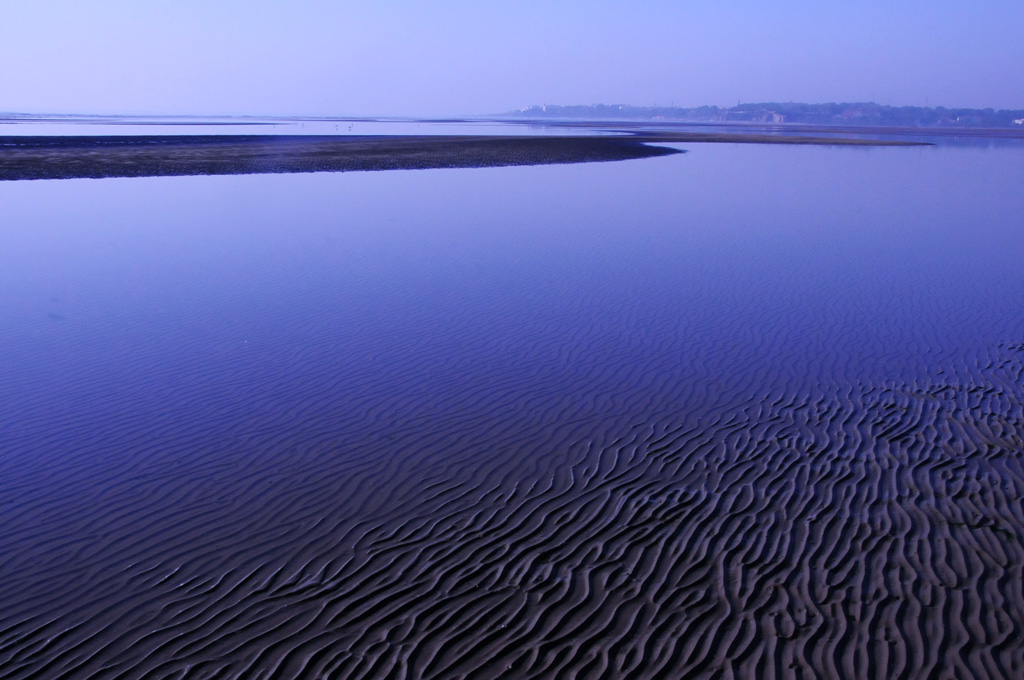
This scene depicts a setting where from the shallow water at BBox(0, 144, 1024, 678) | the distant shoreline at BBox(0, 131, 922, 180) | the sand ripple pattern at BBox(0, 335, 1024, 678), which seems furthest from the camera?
the distant shoreline at BBox(0, 131, 922, 180)

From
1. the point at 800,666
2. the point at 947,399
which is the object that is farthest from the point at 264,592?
the point at 947,399

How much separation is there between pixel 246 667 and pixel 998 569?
6.56m

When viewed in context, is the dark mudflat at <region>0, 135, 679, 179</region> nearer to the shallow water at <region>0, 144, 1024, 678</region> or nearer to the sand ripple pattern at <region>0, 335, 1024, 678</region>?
the shallow water at <region>0, 144, 1024, 678</region>

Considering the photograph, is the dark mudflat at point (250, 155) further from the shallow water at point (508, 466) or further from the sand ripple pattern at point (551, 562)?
the sand ripple pattern at point (551, 562)

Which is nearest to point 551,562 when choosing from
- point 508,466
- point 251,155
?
point 508,466

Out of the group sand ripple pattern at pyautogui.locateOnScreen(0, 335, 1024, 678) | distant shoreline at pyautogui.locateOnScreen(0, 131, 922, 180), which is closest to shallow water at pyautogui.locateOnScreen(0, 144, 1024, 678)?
sand ripple pattern at pyautogui.locateOnScreen(0, 335, 1024, 678)

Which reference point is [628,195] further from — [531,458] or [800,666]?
[800,666]

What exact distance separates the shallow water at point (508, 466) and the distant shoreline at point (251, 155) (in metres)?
22.4

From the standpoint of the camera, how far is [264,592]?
660 centimetres

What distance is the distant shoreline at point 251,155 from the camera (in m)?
39.9

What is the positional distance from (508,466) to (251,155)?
4672 centimetres

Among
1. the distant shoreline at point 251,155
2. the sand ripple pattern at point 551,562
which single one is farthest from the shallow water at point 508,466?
the distant shoreline at point 251,155

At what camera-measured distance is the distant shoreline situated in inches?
1570

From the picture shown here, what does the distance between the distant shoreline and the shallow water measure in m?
22.4
